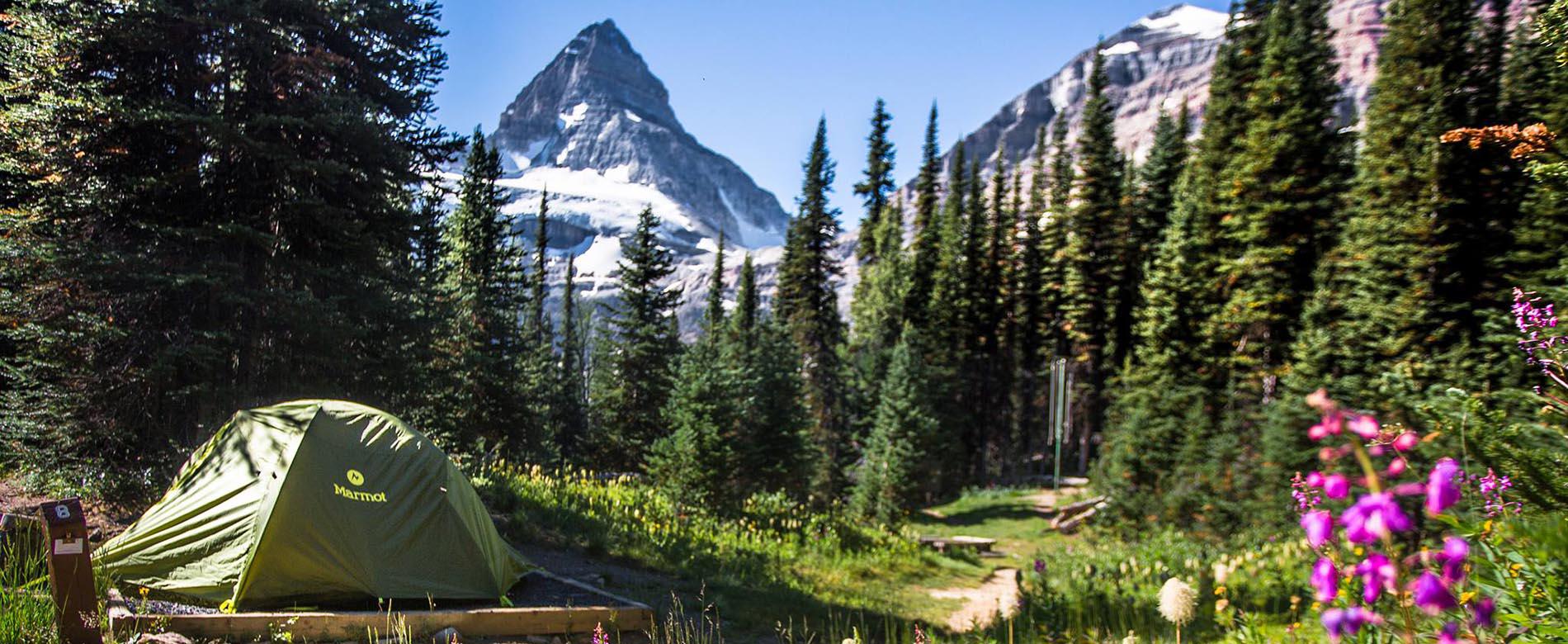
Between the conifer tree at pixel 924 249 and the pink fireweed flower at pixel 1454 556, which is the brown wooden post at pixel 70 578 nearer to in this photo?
the pink fireweed flower at pixel 1454 556

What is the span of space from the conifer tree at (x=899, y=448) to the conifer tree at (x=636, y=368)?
7.77 metres

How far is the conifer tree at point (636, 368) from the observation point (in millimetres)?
30438

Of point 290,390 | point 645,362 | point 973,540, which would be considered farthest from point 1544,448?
point 645,362

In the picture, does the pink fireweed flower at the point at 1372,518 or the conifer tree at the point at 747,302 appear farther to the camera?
the conifer tree at the point at 747,302

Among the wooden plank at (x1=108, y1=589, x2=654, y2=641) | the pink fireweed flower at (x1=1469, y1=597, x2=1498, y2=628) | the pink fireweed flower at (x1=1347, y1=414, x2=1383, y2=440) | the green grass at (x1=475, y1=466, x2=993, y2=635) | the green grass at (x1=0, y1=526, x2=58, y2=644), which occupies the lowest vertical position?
the green grass at (x1=475, y1=466, x2=993, y2=635)

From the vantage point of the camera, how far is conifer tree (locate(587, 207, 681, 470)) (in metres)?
30.4

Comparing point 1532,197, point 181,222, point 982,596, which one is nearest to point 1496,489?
point 982,596

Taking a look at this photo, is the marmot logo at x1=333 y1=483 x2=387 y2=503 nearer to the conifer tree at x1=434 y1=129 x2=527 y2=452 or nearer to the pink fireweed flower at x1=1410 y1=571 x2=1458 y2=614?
the conifer tree at x1=434 y1=129 x2=527 y2=452

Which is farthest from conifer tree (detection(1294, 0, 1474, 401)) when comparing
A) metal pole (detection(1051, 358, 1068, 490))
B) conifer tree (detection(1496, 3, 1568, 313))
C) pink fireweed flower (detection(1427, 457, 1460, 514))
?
pink fireweed flower (detection(1427, 457, 1460, 514))

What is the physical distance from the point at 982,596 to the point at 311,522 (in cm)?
1227

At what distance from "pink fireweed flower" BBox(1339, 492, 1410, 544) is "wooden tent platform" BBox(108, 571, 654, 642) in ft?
16.4

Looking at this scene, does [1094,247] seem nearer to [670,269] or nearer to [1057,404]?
[1057,404]

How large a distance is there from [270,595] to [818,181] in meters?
39.9

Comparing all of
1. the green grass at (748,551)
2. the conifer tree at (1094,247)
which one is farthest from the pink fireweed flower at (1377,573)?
the conifer tree at (1094,247)
